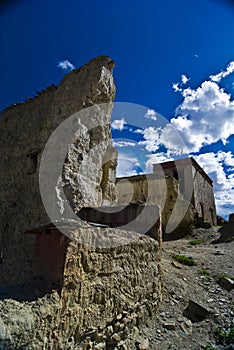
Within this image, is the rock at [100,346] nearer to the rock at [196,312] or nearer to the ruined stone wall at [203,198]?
the rock at [196,312]

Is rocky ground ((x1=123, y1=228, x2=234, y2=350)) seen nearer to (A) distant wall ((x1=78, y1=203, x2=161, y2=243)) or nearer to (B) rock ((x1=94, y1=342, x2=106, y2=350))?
(B) rock ((x1=94, y1=342, x2=106, y2=350))

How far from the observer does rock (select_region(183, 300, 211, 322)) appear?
4.45 metres

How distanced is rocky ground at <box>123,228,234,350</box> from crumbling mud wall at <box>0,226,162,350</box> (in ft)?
0.81

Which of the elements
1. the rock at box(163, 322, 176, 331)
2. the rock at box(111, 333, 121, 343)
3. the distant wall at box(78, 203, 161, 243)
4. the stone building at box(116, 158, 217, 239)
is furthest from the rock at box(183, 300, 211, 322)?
the stone building at box(116, 158, 217, 239)

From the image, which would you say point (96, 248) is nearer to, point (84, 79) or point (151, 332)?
point (151, 332)

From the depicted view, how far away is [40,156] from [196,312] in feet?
16.9

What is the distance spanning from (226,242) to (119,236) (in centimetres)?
837

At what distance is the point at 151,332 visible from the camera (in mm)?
3889

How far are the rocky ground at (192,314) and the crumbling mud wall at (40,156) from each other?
2877 mm

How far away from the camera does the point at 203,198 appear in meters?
19.2

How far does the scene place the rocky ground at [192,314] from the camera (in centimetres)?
372

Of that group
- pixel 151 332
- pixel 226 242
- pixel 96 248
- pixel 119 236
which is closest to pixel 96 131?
pixel 119 236

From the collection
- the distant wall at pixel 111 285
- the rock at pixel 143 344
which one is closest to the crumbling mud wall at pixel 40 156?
the distant wall at pixel 111 285

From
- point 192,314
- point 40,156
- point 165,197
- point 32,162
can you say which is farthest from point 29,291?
Answer: point 165,197
